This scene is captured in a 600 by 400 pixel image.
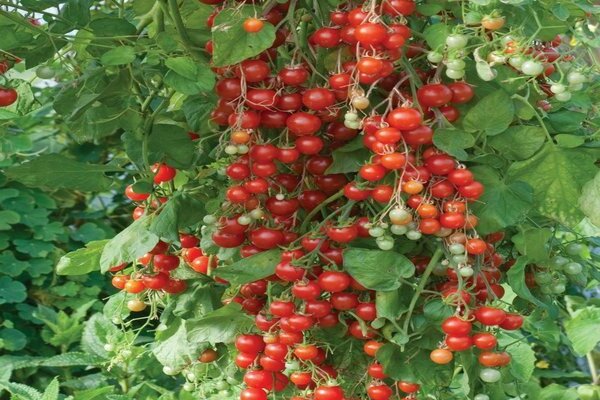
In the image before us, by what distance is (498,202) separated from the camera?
2.55 feet

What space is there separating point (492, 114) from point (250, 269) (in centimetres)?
25

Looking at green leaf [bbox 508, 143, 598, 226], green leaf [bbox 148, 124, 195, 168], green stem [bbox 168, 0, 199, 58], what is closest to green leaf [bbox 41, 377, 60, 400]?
green leaf [bbox 148, 124, 195, 168]

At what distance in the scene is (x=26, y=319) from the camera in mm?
1949

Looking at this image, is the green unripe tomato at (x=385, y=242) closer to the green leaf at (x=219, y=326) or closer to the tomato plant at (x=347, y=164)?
the tomato plant at (x=347, y=164)

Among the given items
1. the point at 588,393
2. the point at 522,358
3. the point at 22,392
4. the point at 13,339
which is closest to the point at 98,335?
the point at 22,392

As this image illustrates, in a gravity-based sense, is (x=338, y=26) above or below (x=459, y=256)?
above

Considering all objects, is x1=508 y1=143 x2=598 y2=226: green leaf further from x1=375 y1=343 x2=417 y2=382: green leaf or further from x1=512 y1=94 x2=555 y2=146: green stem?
x1=375 y1=343 x2=417 y2=382: green leaf

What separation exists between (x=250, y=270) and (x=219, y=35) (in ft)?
0.69

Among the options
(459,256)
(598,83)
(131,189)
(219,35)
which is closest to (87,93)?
(131,189)

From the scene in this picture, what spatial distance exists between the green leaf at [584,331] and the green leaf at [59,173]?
0.74 m

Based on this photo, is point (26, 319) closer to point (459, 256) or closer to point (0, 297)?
point (0, 297)

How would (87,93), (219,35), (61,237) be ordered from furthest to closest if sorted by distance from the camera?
(61,237)
(87,93)
(219,35)

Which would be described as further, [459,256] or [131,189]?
[131,189]

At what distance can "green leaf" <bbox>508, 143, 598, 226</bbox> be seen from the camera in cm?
79
